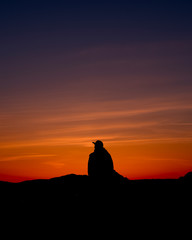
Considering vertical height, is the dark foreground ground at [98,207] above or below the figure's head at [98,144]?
below

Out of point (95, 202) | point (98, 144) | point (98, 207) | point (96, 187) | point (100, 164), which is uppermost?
point (98, 144)

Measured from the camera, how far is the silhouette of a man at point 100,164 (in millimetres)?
29703

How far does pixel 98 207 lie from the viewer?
81.5 feet

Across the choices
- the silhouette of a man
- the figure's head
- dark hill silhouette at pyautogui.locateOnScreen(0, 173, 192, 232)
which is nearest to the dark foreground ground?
dark hill silhouette at pyautogui.locateOnScreen(0, 173, 192, 232)

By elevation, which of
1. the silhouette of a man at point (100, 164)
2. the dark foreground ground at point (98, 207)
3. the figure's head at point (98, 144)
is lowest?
the dark foreground ground at point (98, 207)

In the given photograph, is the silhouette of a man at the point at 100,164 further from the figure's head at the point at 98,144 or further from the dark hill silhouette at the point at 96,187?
the dark hill silhouette at the point at 96,187

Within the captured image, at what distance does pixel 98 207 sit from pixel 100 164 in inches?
226

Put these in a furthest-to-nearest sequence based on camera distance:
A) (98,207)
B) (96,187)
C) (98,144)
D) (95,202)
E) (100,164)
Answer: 1. (98,144)
2. (100,164)
3. (96,187)
4. (95,202)
5. (98,207)

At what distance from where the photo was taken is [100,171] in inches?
1171

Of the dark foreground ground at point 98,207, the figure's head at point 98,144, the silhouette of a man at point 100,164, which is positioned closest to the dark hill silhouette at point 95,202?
the dark foreground ground at point 98,207

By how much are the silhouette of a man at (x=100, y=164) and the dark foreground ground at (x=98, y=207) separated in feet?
2.49

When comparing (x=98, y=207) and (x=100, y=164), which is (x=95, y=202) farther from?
(x=100, y=164)

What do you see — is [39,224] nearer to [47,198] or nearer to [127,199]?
[47,198]

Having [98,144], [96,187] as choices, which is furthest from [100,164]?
[96,187]
